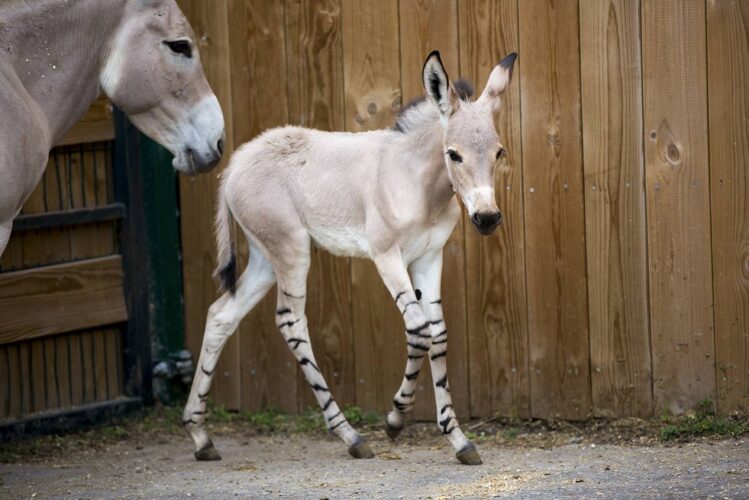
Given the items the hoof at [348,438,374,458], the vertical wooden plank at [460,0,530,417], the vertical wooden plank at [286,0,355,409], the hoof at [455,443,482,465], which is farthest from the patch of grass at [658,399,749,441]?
the vertical wooden plank at [286,0,355,409]

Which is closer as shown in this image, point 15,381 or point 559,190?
point 559,190

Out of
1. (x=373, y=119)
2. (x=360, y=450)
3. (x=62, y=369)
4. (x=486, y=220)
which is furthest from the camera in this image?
(x=62, y=369)

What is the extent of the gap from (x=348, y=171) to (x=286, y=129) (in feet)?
1.67

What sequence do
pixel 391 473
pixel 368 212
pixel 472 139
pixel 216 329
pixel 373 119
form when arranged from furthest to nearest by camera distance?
pixel 373 119 < pixel 216 329 < pixel 368 212 < pixel 391 473 < pixel 472 139

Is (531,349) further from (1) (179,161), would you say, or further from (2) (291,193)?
(1) (179,161)

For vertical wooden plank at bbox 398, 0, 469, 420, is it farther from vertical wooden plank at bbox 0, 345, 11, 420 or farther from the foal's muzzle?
vertical wooden plank at bbox 0, 345, 11, 420

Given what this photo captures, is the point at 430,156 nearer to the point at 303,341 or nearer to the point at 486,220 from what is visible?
the point at 486,220

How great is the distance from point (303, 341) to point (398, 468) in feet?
2.95

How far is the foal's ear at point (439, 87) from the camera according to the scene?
5.37 metres

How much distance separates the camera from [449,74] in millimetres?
6320

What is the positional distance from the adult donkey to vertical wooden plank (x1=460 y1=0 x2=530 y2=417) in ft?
5.80

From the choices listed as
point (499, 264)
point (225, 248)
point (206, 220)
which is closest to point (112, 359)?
point (206, 220)

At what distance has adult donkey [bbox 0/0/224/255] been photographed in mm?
4613

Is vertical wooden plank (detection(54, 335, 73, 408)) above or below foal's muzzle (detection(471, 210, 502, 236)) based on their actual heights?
below
